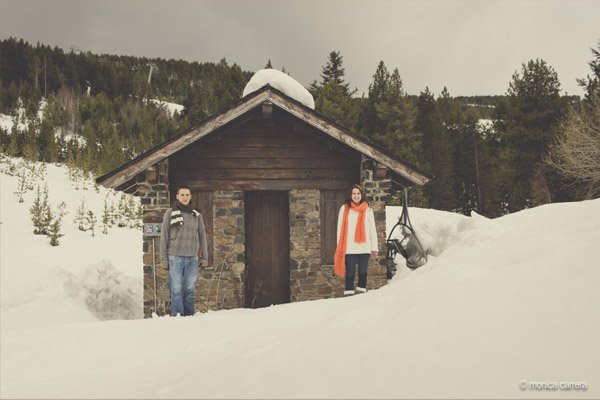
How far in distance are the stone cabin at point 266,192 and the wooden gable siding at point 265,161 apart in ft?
0.06

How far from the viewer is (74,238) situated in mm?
13211

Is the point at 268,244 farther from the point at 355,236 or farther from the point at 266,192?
the point at 355,236

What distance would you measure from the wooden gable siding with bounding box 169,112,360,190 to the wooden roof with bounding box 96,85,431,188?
41cm

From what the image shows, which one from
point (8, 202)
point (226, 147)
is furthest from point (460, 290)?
point (8, 202)

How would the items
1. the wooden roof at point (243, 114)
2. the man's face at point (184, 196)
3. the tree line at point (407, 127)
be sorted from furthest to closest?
→ the tree line at point (407, 127) → the wooden roof at point (243, 114) → the man's face at point (184, 196)

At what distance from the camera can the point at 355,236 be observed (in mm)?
5309

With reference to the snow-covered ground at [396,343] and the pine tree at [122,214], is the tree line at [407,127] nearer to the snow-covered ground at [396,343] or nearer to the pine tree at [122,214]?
the pine tree at [122,214]

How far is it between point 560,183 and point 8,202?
82.8 feet

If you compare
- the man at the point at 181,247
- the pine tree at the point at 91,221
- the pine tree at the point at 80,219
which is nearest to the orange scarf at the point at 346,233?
the man at the point at 181,247

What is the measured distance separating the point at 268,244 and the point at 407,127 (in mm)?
20299

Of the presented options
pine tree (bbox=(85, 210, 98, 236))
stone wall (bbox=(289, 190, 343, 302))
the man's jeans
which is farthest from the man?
pine tree (bbox=(85, 210, 98, 236))

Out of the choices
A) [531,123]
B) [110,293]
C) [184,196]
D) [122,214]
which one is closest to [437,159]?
[531,123]

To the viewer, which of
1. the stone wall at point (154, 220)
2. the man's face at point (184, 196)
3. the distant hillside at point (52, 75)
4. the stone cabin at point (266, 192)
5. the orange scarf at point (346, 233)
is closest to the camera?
the man's face at point (184, 196)

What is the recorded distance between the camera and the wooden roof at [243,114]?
6.65 meters
